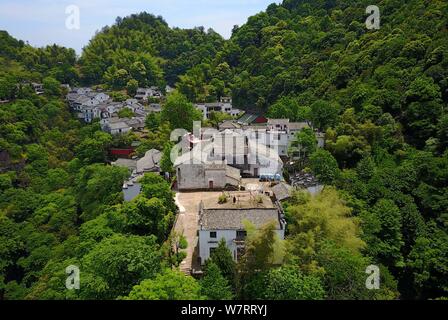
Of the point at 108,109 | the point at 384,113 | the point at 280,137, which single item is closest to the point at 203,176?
the point at 280,137

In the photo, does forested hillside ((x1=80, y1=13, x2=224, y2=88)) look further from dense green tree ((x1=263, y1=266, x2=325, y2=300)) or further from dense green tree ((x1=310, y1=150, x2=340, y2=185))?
dense green tree ((x1=263, y1=266, x2=325, y2=300))

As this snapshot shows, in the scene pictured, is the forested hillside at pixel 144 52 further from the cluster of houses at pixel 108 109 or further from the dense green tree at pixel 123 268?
the dense green tree at pixel 123 268

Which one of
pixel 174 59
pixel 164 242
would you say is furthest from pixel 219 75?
pixel 164 242

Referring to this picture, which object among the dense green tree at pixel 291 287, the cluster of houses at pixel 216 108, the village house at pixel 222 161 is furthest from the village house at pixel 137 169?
the cluster of houses at pixel 216 108

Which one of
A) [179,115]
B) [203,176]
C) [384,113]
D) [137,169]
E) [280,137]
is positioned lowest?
[203,176]

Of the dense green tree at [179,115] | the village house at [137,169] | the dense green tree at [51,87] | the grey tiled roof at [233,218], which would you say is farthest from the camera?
the dense green tree at [51,87]

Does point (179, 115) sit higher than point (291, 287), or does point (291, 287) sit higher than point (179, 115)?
point (179, 115)

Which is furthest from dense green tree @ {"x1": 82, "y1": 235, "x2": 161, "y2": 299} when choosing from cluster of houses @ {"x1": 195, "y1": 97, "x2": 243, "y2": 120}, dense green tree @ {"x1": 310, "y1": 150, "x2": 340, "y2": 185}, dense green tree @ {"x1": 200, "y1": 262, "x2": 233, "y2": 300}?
cluster of houses @ {"x1": 195, "y1": 97, "x2": 243, "y2": 120}

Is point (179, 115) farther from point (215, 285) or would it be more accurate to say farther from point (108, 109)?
point (215, 285)
